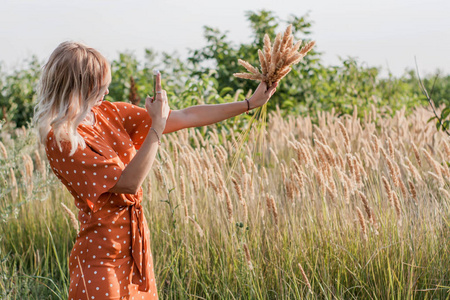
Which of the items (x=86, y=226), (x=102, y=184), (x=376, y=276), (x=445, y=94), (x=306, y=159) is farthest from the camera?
(x=445, y=94)

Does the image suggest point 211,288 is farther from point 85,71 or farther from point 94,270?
point 85,71

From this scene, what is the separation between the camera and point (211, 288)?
3.19 m

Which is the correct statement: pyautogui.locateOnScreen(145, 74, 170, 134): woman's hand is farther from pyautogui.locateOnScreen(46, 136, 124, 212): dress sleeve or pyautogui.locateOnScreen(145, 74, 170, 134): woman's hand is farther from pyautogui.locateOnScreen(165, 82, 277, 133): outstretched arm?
pyautogui.locateOnScreen(165, 82, 277, 133): outstretched arm

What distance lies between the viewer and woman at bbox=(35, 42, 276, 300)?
2.08m

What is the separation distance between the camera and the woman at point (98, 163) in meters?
2.08

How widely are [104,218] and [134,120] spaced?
1.57ft

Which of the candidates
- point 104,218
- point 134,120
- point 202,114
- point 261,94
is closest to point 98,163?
point 104,218

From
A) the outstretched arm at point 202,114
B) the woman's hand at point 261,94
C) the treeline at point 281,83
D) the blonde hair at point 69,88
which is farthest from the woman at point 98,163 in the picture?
the treeline at point 281,83

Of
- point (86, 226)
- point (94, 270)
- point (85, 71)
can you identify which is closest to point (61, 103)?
point (85, 71)

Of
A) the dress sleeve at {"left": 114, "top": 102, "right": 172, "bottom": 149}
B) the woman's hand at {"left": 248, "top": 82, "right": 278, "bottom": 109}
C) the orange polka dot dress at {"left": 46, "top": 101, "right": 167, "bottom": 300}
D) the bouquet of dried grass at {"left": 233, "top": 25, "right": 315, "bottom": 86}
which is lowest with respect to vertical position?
the orange polka dot dress at {"left": 46, "top": 101, "right": 167, "bottom": 300}

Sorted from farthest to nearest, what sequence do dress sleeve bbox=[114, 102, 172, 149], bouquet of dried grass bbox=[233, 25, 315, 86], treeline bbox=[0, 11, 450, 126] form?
1. treeline bbox=[0, 11, 450, 126]
2. dress sleeve bbox=[114, 102, 172, 149]
3. bouquet of dried grass bbox=[233, 25, 315, 86]

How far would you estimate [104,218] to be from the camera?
221 cm

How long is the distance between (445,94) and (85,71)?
1308 centimetres

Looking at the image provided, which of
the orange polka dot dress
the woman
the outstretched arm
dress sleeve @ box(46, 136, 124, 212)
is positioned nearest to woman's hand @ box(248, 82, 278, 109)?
the outstretched arm
